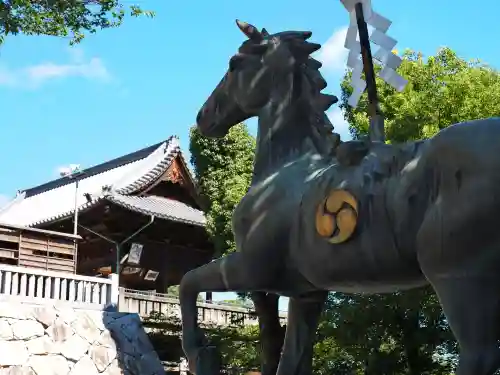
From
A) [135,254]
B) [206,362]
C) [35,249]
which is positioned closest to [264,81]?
[206,362]

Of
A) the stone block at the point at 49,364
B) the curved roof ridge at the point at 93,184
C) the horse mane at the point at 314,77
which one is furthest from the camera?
the curved roof ridge at the point at 93,184

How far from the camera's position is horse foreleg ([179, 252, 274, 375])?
3004mm

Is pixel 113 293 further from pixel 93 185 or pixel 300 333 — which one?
pixel 93 185

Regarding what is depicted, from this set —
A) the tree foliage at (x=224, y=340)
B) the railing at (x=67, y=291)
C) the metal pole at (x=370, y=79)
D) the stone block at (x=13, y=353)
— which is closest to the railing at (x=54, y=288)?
the railing at (x=67, y=291)

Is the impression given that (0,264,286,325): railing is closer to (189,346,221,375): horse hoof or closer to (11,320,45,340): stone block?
(11,320,45,340): stone block

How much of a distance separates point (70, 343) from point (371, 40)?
1141 centimetres

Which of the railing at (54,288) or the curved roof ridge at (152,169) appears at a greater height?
the curved roof ridge at (152,169)

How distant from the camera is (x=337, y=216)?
278 centimetres

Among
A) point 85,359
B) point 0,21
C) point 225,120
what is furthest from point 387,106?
point 225,120

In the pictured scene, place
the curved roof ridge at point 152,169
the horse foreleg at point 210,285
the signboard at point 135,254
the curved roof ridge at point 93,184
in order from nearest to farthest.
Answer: the horse foreleg at point 210,285
the signboard at point 135,254
the curved roof ridge at point 152,169
the curved roof ridge at point 93,184

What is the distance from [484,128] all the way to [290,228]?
3.16 ft

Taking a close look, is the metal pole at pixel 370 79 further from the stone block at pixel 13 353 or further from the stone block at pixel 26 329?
the stone block at pixel 26 329

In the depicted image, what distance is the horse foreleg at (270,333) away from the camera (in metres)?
3.34

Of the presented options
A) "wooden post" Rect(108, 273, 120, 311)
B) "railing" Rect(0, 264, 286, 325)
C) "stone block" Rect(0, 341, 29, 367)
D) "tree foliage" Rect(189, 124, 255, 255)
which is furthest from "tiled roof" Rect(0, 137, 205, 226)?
"stone block" Rect(0, 341, 29, 367)
